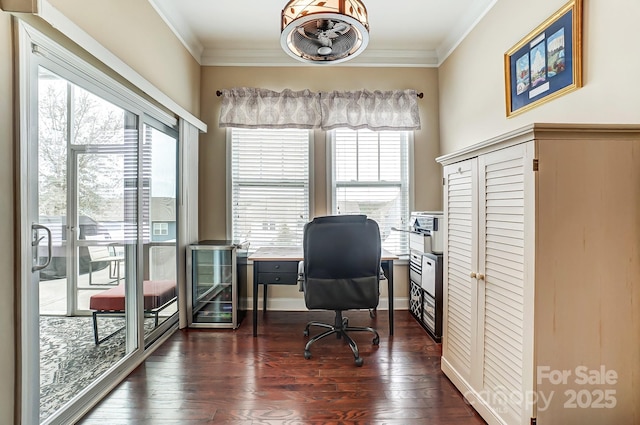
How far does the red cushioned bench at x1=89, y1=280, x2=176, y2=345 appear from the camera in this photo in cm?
196

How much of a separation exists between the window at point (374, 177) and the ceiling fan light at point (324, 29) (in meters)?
1.64

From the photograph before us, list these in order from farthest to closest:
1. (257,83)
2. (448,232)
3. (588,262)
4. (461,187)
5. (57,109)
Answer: (257,83) → (448,232) → (461,187) → (57,109) → (588,262)

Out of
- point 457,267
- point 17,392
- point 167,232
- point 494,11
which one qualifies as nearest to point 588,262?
point 457,267

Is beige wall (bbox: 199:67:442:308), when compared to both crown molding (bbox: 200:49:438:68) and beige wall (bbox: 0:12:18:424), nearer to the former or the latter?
crown molding (bbox: 200:49:438:68)

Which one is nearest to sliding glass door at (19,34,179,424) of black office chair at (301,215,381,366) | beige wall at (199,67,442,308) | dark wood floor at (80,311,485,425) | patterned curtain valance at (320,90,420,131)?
dark wood floor at (80,311,485,425)

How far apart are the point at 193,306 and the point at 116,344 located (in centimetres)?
89

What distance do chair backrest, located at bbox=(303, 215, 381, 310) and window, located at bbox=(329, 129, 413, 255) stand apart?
1.16 metres

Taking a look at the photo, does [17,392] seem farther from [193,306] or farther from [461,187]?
[461,187]

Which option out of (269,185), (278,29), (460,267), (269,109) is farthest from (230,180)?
(460,267)

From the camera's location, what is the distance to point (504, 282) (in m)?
1.47

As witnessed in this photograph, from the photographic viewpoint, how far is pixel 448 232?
2047 mm

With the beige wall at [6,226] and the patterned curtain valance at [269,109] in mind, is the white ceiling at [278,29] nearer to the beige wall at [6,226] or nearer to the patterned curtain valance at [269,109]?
the patterned curtain valance at [269,109]

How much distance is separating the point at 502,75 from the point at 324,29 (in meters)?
1.55

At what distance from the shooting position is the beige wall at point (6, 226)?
1.27m
